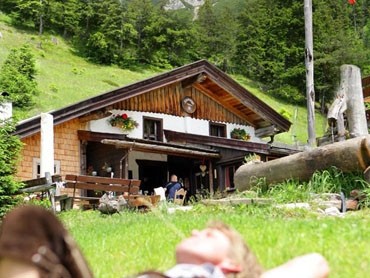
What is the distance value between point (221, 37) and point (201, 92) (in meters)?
55.3

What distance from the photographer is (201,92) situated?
1035 inches

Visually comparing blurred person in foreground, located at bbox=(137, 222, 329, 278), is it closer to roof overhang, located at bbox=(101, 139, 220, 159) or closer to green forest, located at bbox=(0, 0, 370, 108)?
roof overhang, located at bbox=(101, 139, 220, 159)

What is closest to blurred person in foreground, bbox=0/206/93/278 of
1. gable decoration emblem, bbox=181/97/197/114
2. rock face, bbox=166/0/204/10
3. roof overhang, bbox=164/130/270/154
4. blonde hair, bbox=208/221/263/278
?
blonde hair, bbox=208/221/263/278

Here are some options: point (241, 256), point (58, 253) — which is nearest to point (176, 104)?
point (241, 256)

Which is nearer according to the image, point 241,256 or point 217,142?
point 241,256

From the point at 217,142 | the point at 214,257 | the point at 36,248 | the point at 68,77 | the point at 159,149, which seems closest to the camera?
the point at 36,248

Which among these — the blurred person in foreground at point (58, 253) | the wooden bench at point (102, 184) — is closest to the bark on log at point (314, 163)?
the wooden bench at point (102, 184)

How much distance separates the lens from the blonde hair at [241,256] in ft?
8.58

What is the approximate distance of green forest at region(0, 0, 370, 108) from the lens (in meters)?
61.5

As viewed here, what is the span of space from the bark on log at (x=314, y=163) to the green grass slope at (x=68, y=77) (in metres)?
27.5

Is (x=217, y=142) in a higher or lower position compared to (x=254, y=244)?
higher

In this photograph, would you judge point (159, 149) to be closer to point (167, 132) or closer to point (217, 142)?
point (167, 132)

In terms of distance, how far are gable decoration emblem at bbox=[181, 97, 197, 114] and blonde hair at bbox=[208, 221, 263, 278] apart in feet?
73.6

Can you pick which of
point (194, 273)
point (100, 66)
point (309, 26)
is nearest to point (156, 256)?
point (194, 273)
